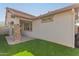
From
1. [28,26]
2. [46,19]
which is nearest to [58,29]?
[46,19]

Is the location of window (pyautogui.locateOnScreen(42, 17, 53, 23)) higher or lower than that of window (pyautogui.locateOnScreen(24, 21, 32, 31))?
higher

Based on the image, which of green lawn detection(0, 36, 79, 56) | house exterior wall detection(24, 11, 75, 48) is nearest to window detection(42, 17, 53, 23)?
house exterior wall detection(24, 11, 75, 48)

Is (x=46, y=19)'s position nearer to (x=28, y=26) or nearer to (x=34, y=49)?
(x=28, y=26)

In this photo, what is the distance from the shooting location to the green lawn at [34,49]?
7450 millimetres

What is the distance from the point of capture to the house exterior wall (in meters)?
7.41

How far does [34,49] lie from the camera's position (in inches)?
296

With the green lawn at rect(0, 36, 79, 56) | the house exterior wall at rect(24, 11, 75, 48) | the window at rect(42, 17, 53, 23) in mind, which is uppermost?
the window at rect(42, 17, 53, 23)

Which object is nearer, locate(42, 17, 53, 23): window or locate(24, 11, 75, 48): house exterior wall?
locate(24, 11, 75, 48): house exterior wall

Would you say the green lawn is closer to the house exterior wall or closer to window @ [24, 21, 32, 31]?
the house exterior wall

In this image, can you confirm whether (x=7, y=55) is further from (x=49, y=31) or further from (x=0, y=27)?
(x=49, y=31)

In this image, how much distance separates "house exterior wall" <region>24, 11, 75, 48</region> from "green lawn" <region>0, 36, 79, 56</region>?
0.54 feet

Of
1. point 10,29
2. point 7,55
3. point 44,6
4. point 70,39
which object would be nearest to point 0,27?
point 10,29

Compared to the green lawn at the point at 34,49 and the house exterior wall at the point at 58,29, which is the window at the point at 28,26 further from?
the green lawn at the point at 34,49

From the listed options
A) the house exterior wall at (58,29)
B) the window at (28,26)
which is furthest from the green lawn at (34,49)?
the window at (28,26)
